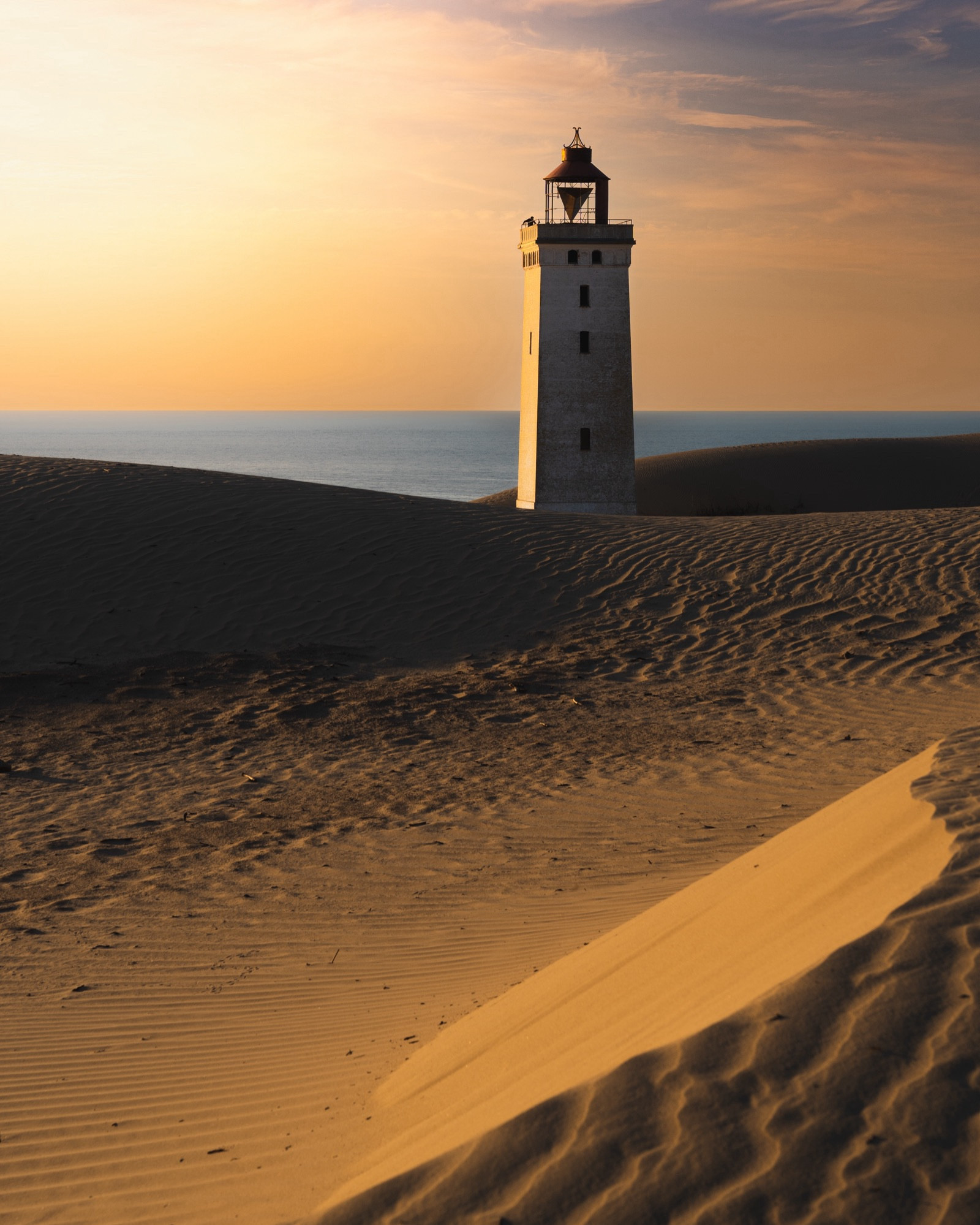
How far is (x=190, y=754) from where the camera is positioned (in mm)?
10422

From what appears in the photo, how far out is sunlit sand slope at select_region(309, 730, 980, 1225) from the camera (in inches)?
114

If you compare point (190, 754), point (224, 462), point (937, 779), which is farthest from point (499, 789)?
point (224, 462)

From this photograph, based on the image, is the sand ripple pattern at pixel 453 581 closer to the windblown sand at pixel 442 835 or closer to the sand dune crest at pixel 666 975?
the windblown sand at pixel 442 835

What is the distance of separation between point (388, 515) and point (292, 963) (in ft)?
42.8

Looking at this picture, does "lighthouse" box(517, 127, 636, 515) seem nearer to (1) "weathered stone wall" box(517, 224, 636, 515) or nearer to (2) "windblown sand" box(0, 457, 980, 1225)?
(1) "weathered stone wall" box(517, 224, 636, 515)

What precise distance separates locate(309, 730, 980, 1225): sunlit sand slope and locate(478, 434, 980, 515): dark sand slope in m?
40.6

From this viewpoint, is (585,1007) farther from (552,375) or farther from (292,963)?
(552,375)

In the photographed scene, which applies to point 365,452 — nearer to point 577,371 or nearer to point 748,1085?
point 577,371

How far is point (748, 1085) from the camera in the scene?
318 cm

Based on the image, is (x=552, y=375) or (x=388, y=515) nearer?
(x=388, y=515)

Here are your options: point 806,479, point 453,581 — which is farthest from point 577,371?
point 806,479

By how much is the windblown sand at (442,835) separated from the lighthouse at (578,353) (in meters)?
11.4

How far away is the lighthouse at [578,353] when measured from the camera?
101 ft

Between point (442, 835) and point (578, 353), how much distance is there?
79.7ft
